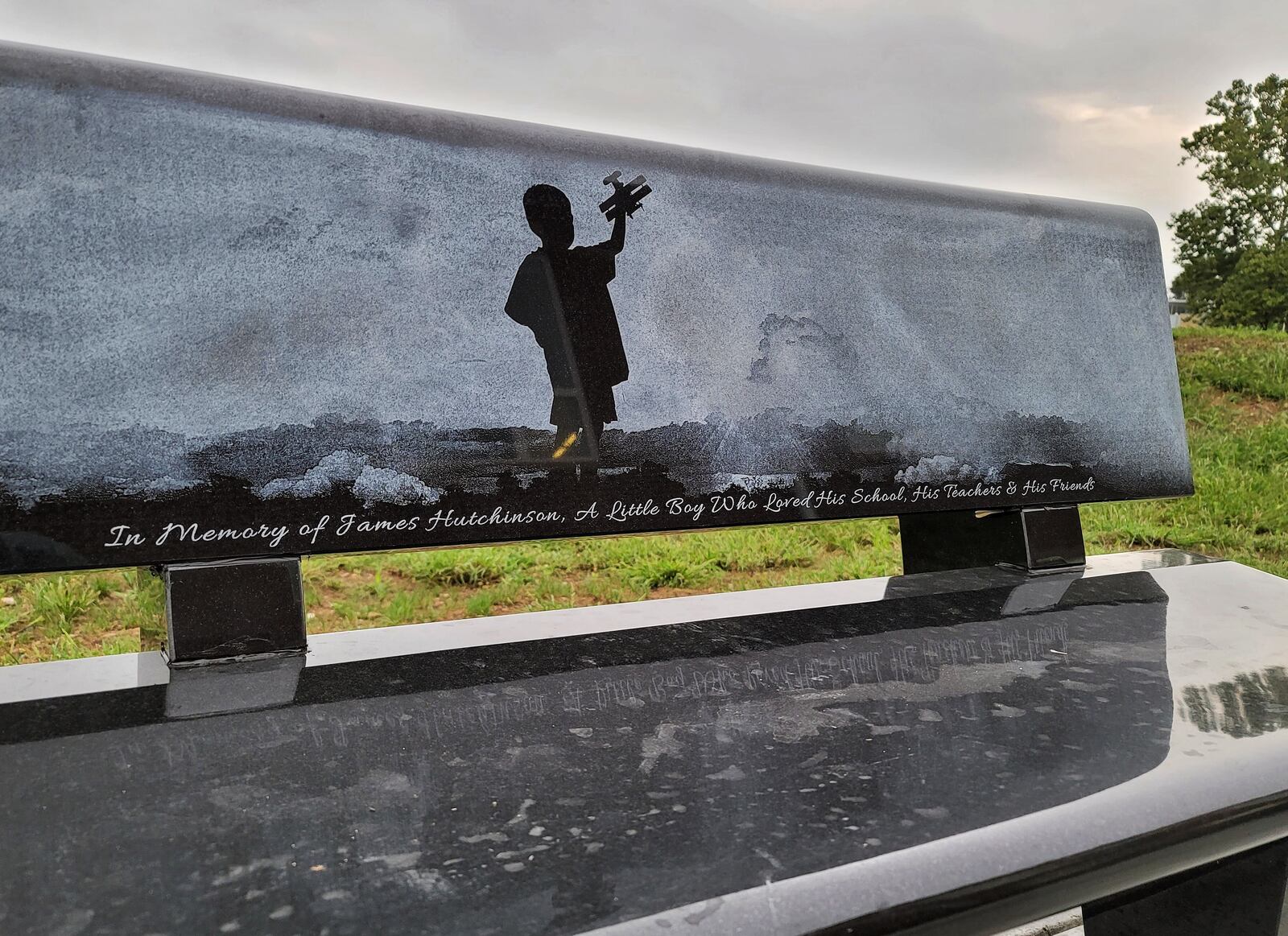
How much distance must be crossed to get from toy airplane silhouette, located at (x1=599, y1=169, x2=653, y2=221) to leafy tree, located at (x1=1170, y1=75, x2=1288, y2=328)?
41.2ft

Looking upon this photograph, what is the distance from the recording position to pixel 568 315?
60.9 inches

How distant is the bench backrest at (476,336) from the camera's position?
4.08ft

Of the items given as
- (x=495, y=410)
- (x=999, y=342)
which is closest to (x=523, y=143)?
(x=495, y=410)

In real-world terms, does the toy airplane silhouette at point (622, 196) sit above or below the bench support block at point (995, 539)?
above

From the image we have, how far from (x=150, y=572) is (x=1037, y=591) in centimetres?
138

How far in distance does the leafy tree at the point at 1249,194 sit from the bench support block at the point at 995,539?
472 inches

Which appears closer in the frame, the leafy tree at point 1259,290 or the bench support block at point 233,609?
the bench support block at point 233,609

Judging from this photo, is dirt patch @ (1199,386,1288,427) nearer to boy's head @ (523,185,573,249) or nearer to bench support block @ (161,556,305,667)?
boy's head @ (523,185,573,249)

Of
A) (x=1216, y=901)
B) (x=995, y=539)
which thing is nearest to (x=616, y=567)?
(x=995, y=539)

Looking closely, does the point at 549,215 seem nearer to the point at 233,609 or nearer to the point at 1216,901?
the point at 233,609

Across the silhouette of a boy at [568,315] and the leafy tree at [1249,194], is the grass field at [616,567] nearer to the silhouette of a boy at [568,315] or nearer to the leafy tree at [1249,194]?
the silhouette of a boy at [568,315]

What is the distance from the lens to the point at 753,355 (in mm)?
1698

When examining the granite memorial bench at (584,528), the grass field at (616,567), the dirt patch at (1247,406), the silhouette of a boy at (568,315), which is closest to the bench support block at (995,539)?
the granite memorial bench at (584,528)

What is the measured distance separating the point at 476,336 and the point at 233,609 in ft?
1.64
